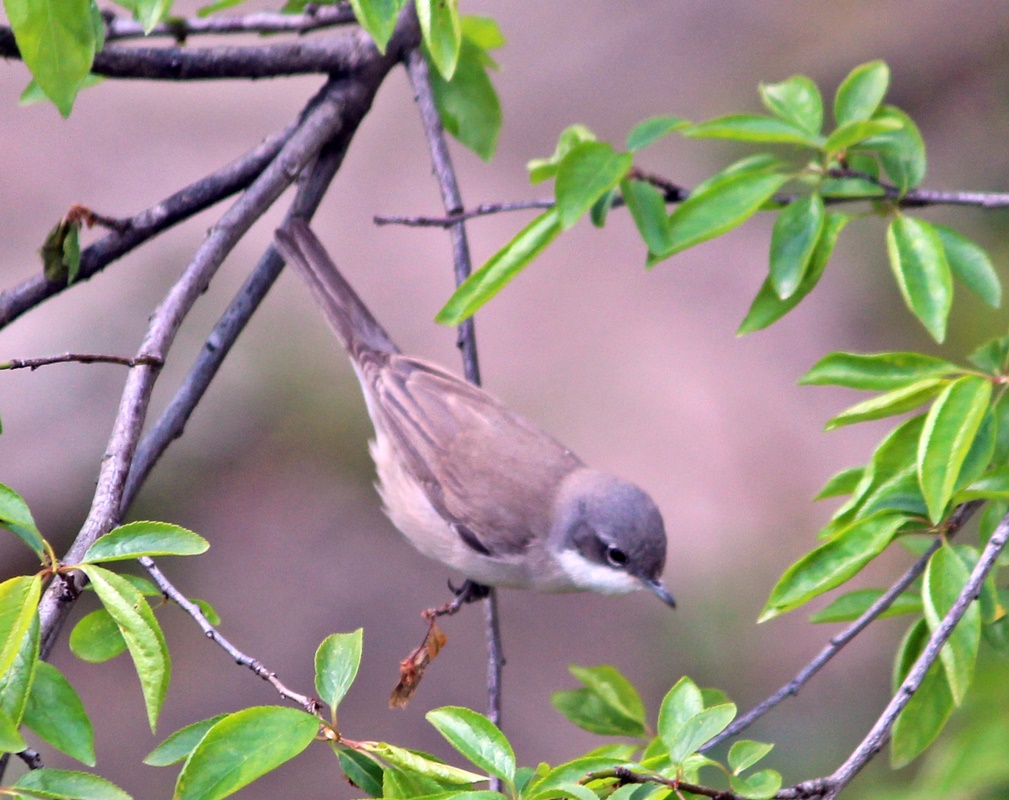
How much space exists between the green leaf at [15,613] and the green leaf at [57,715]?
149 millimetres

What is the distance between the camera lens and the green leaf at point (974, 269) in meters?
2.49

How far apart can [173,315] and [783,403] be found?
21.0 ft

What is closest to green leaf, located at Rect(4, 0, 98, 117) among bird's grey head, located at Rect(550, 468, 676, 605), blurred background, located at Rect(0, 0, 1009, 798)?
bird's grey head, located at Rect(550, 468, 676, 605)

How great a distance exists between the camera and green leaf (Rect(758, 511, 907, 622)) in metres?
2.03

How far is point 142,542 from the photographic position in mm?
1674

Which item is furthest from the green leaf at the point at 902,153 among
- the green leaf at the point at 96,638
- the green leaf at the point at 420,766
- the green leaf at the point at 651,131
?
the green leaf at the point at 96,638

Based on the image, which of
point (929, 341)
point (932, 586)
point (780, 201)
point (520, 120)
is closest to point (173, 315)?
point (780, 201)

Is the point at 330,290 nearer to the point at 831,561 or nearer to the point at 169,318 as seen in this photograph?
the point at 169,318

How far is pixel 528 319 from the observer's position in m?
8.48

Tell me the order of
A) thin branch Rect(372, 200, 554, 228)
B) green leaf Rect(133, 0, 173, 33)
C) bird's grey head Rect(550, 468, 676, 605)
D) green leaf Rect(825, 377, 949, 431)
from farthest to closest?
bird's grey head Rect(550, 468, 676, 605) < thin branch Rect(372, 200, 554, 228) < green leaf Rect(825, 377, 949, 431) < green leaf Rect(133, 0, 173, 33)

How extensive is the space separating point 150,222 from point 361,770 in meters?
1.78

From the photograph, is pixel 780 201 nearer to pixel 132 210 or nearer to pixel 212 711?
pixel 212 711

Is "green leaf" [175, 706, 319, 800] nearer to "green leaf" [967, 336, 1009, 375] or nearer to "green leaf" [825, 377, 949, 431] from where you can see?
"green leaf" [825, 377, 949, 431]

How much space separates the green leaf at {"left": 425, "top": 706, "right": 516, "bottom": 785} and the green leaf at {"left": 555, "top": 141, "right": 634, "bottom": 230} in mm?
1146
